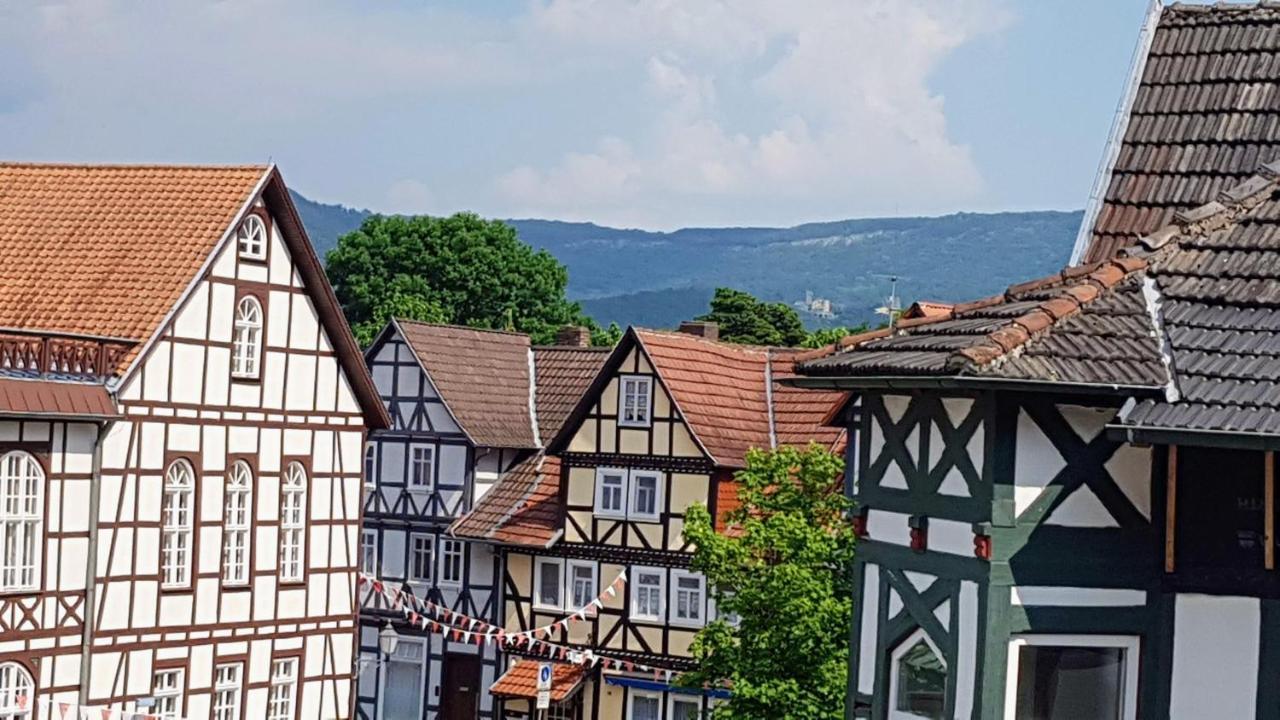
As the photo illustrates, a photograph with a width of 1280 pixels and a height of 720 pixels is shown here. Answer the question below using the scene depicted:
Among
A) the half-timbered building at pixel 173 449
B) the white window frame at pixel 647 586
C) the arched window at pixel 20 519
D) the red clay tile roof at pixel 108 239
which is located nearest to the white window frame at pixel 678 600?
the white window frame at pixel 647 586

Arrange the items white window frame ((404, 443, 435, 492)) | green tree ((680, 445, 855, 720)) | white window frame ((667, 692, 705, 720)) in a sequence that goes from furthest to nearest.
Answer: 1. white window frame ((404, 443, 435, 492))
2. white window frame ((667, 692, 705, 720))
3. green tree ((680, 445, 855, 720))

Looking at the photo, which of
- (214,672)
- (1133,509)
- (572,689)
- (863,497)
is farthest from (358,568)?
(1133,509)

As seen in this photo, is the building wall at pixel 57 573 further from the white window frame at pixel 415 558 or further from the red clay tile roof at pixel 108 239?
the white window frame at pixel 415 558

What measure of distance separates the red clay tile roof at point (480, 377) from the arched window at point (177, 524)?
16.0 meters

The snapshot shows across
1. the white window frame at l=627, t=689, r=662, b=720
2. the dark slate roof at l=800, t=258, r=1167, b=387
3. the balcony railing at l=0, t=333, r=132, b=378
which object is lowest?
the white window frame at l=627, t=689, r=662, b=720

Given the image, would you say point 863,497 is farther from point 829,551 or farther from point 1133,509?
point 829,551

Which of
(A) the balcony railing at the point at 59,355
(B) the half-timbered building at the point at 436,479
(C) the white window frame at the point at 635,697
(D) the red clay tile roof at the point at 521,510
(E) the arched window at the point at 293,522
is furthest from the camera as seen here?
(B) the half-timbered building at the point at 436,479

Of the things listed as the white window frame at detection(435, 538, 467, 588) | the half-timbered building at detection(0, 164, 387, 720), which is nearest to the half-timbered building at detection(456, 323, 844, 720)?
the white window frame at detection(435, 538, 467, 588)

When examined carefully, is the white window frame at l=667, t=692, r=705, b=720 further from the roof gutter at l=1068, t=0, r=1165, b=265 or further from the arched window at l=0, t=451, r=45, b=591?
the roof gutter at l=1068, t=0, r=1165, b=265

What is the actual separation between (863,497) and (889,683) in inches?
60.6

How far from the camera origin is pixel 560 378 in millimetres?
53344

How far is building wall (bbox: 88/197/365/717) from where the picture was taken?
108ft

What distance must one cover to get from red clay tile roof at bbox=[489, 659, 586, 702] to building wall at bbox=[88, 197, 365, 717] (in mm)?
8330

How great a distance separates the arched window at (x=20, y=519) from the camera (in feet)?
101
